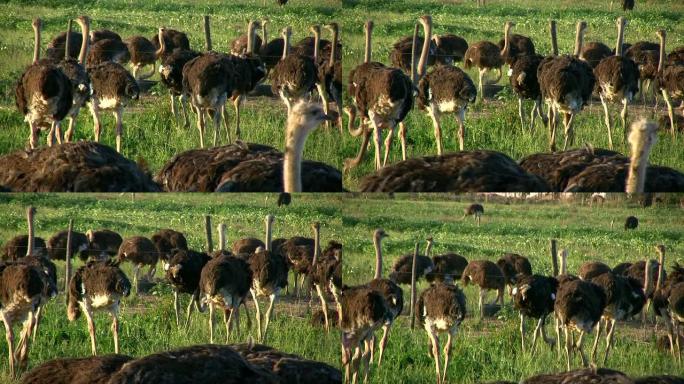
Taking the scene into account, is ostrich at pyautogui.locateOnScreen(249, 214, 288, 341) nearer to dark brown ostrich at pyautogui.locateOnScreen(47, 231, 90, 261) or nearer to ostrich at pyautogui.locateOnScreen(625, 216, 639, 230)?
dark brown ostrich at pyautogui.locateOnScreen(47, 231, 90, 261)

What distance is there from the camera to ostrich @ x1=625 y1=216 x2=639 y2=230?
12078 mm

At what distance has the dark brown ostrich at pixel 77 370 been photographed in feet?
34.9

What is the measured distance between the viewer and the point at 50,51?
13406 mm

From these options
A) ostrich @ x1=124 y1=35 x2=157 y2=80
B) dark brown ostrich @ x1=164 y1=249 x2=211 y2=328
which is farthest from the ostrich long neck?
ostrich @ x1=124 y1=35 x2=157 y2=80

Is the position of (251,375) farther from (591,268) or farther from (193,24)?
(193,24)

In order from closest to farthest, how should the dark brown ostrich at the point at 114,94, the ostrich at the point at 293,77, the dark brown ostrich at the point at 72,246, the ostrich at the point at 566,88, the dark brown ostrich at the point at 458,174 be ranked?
the dark brown ostrich at the point at 458,174 → the dark brown ostrich at the point at 72,246 → the ostrich at the point at 566,88 → the ostrich at the point at 293,77 → the dark brown ostrich at the point at 114,94

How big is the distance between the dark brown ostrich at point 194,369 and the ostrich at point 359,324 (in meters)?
1.68

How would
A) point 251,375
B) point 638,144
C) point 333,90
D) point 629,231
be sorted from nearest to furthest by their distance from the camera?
point 251,375
point 638,144
point 629,231
point 333,90

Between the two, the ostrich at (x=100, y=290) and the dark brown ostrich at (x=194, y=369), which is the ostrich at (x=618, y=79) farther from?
the dark brown ostrich at (x=194, y=369)

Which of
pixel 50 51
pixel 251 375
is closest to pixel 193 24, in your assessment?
pixel 50 51

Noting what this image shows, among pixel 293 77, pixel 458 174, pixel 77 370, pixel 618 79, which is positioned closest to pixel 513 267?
pixel 458 174

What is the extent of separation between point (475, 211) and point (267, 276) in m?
1.39

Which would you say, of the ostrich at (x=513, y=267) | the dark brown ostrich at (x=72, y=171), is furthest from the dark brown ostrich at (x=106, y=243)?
the ostrich at (x=513, y=267)

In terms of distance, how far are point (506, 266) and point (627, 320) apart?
85 centimetres
